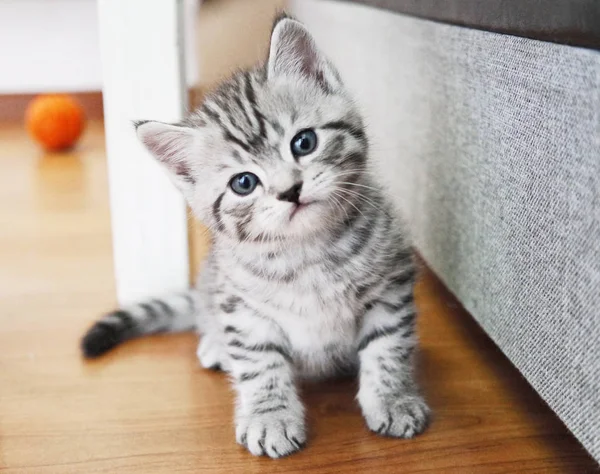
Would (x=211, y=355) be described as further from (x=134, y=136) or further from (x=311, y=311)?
(x=134, y=136)

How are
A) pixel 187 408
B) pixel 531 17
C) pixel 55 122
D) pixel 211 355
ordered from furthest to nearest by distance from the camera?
pixel 55 122
pixel 211 355
pixel 187 408
pixel 531 17

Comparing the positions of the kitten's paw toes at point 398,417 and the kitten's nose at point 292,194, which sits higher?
the kitten's nose at point 292,194

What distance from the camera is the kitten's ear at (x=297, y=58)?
1.07 meters

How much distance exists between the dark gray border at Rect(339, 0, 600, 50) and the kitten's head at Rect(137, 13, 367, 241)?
0.23 meters

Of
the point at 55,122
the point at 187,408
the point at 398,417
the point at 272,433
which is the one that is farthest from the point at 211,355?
the point at 55,122

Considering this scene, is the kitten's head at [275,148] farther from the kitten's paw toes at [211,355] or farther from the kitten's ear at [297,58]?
the kitten's paw toes at [211,355]

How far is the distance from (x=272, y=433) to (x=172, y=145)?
1.57ft

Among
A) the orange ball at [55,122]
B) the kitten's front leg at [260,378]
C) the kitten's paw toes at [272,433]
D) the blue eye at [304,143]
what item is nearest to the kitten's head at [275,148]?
the blue eye at [304,143]

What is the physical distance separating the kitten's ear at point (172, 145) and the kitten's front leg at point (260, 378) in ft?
0.74

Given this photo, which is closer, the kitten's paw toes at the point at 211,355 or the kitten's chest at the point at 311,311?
the kitten's chest at the point at 311,311

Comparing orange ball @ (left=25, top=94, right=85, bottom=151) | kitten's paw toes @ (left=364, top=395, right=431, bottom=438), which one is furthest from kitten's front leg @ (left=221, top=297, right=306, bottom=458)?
orange ball @ (left=25, top=94, right=85, bottom=151)

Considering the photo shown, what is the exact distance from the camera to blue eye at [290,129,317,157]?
1.04 m

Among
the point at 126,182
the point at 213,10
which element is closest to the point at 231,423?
the point at 126,182

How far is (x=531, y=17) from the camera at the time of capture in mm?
896
